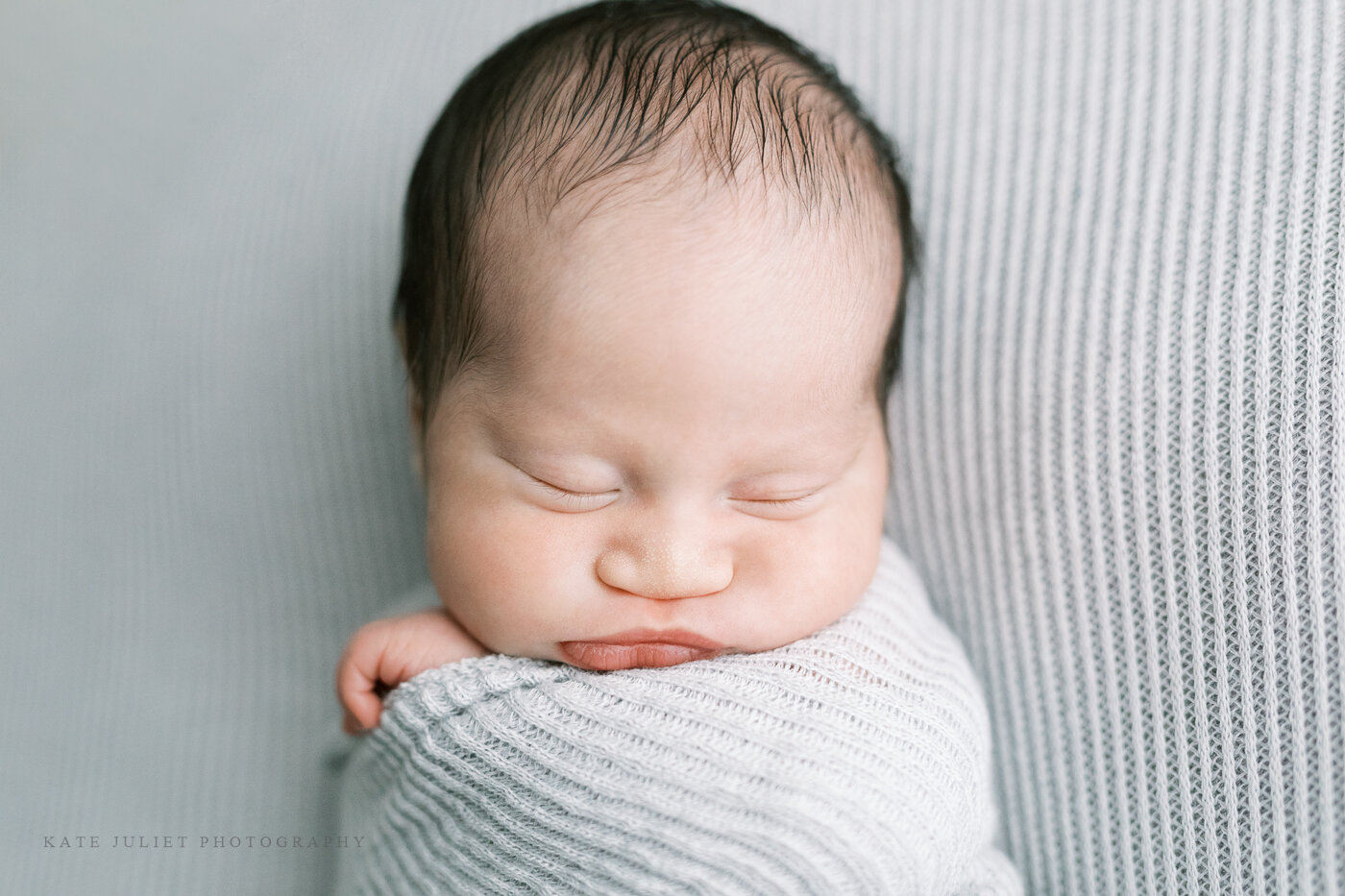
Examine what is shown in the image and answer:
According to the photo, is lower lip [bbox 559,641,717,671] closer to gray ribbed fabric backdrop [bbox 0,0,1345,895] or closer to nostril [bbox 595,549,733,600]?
nostril [bbox 595,549,733,600]

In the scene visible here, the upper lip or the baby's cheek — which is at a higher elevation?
the baby's cheek

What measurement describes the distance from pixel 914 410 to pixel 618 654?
0.41 metres

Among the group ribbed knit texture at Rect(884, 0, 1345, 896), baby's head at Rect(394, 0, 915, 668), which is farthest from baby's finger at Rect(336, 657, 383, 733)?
ribbed knit texture at Rect(884, 0, 1345, 896)

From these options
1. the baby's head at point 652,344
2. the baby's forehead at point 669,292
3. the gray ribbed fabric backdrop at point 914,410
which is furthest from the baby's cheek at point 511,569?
the gray ribbed fabric backdrop at point 914,410

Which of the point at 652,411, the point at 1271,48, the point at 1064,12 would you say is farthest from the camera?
the point at 1064,12

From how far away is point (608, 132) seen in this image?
0.70m

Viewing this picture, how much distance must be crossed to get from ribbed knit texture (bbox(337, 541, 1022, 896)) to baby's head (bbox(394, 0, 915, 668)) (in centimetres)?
4

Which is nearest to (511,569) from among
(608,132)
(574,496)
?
(574,496)

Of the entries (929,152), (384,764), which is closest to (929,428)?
(929,152)

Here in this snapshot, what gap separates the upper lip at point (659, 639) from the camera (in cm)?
73

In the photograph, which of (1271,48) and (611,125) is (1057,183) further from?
(611,125)

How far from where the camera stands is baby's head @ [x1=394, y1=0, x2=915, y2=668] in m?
0.67

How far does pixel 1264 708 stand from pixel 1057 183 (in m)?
0.50

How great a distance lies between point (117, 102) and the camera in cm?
111
